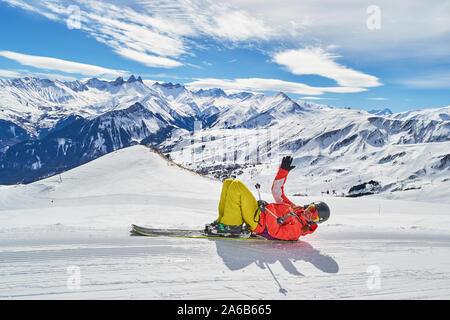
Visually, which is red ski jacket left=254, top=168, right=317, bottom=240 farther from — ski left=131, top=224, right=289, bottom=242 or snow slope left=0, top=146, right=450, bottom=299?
ski left=131, top=224, right=289, bottom=242

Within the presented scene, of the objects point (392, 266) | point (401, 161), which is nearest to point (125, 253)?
point (392, 266)

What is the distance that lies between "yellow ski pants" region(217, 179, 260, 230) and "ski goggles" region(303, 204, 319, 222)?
149 cm

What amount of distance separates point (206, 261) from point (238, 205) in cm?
202

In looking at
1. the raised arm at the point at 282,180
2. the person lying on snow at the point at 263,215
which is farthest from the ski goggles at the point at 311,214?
the raised arm at the point at 282,180

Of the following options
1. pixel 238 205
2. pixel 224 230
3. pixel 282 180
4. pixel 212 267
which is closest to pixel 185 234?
pixel 224 230

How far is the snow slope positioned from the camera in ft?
19.6

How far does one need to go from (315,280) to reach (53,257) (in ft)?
21.3

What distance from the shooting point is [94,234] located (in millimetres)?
9180

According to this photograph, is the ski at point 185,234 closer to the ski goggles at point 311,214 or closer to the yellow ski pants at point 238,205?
the yellow ski pants at point 238,205

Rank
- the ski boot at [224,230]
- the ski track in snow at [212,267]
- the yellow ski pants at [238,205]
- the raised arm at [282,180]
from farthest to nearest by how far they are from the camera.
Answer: the raised arm at [282,180]
the ski boot at [224,230]
the yellow ski pants at [238,205]
the ski track in snow at [212,267]

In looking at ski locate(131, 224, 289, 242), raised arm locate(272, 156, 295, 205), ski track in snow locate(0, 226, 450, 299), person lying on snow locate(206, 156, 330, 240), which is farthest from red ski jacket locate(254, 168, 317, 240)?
raised arm locate(272, 156, 295, 205)

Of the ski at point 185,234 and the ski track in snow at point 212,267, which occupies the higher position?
the ski at point 185,234

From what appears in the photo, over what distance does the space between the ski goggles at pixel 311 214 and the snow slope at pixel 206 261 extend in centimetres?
90

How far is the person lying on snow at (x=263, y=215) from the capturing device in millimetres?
8594
